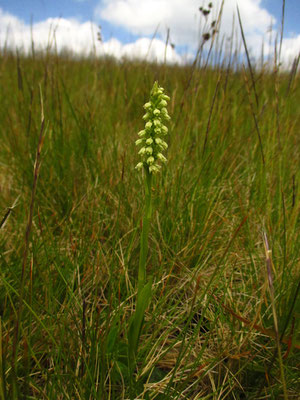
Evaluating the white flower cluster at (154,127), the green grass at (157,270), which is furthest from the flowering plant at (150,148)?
the green grass at (157,270)

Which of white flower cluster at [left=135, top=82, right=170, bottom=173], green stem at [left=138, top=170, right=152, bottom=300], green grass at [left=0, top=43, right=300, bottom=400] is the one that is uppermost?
white flower cluster at [left=135, top=82, right=170, bottom=173]

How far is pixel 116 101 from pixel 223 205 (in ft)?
6.71

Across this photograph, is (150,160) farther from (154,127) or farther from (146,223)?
(146,223)

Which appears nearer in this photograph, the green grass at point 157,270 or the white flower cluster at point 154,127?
the white flower cluster at point 154,127

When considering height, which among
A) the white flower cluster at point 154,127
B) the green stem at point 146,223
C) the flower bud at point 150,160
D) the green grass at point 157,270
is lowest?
the green grass at point 157,270

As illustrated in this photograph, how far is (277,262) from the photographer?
1.55 m

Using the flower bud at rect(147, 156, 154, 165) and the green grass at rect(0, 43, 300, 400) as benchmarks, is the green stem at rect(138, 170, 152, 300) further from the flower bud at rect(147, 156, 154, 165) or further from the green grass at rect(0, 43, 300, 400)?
the green grass at rect(0, 43, 300, 400)

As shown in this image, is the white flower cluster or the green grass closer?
the white flower cluster

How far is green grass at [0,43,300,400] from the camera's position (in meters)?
1.13

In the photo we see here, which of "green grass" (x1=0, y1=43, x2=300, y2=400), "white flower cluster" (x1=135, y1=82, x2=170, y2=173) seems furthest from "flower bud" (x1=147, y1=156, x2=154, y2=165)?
"green grass" (x1=0, y1=43, x2=300, y2=400)

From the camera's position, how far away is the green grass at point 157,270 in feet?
3.71

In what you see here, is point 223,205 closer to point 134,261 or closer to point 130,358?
point 134,261

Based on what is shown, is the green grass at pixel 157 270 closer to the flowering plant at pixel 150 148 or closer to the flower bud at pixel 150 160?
the flowering plant at pixel 150 148

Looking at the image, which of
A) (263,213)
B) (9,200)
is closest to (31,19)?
(9,200)
